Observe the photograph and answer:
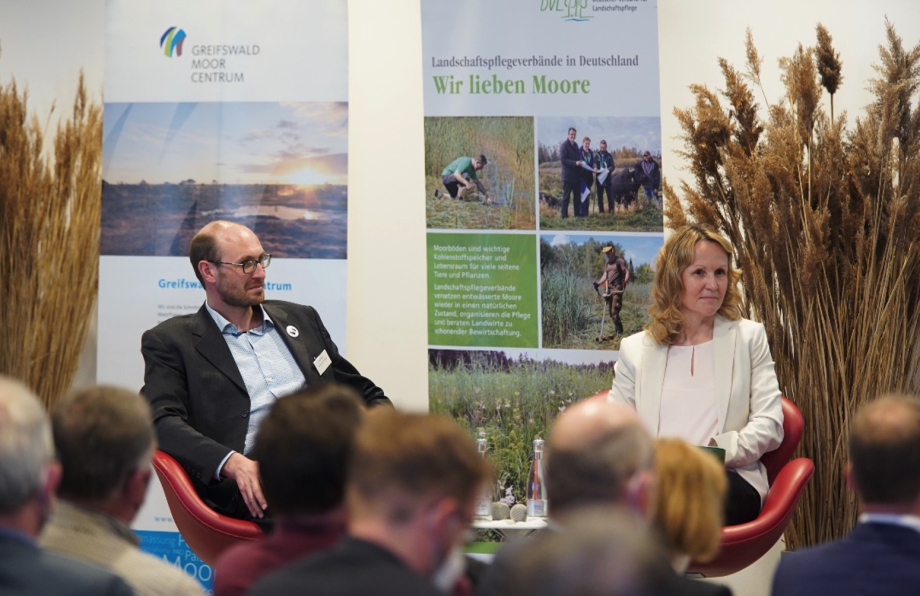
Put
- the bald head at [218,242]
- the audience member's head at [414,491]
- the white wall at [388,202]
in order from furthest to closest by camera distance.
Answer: the white wall at [388,202]
the bald head at [218,242]
the audience member's head at [414,491]

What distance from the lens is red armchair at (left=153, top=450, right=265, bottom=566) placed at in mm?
3592

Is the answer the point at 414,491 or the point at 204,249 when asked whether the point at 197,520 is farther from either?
the point at 414,491

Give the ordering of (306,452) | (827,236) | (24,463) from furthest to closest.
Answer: (827,236) → (306,452) → (24,463)

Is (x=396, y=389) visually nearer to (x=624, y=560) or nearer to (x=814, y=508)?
(x=814, y=508)

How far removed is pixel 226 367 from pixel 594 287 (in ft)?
6.13

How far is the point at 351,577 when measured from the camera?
4.67 ft

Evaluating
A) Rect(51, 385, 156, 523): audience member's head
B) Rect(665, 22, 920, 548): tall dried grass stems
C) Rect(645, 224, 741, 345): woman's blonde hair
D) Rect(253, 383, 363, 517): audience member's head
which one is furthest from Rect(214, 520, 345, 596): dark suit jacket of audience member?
Rect(665, 22, 920, 548): tall dried grass stems

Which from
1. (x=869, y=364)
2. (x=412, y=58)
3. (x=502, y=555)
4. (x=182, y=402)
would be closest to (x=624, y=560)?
(x=502, y=555)

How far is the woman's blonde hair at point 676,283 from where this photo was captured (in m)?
4.20

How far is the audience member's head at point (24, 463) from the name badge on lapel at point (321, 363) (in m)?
2.41

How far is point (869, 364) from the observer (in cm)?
447

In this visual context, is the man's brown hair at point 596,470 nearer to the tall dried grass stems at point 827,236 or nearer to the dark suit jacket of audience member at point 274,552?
the dark suit jacket of audience member at point 274,552

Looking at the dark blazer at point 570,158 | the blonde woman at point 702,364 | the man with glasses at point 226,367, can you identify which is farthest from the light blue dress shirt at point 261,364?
the dark blazer at point 570,158

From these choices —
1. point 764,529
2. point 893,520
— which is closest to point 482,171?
point 764,529
